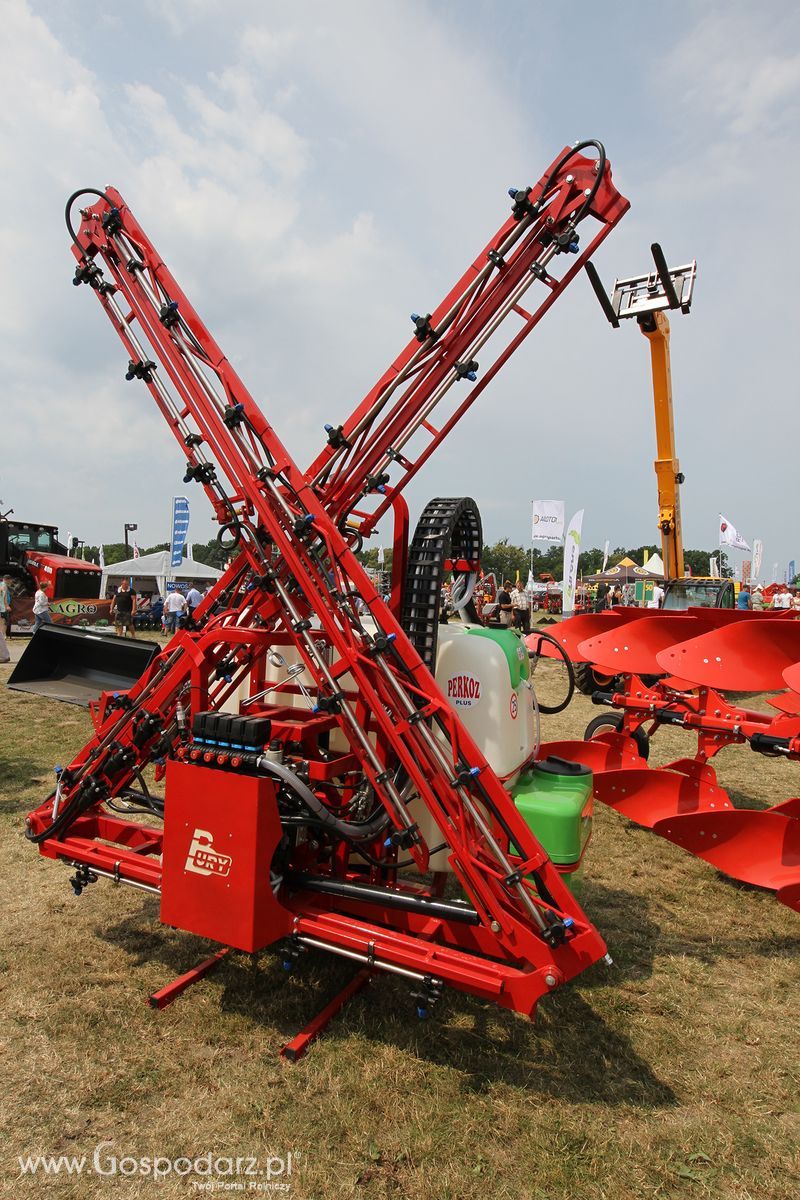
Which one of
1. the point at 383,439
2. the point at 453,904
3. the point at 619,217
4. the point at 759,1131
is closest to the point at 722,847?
the point at 759,1131

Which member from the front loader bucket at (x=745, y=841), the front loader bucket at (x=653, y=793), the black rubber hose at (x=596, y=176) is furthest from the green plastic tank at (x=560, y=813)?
the black rubber hose at (x=596, y=176)

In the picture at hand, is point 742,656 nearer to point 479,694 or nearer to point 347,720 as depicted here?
point 479,694

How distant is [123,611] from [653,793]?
55.0 ft

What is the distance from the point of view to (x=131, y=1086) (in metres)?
2.50

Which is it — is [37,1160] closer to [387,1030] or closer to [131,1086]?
[131,1086]

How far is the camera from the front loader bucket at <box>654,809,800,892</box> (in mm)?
4324

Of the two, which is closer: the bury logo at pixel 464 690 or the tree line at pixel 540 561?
the bury logo at pixel 464 690

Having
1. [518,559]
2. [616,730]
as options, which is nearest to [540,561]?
[518,559]

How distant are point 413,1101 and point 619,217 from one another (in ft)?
11.2

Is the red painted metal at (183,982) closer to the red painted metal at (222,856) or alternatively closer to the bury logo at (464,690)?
the red painted metal at (222,856)

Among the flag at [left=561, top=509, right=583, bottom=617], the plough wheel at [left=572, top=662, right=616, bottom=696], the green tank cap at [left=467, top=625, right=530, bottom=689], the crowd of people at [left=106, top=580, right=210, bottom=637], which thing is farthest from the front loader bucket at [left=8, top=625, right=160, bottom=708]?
the flag at [left=561, top=509, right=583, bottom=617]

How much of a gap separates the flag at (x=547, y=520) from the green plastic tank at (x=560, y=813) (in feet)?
60.9

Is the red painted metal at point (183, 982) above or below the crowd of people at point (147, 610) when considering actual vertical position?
below

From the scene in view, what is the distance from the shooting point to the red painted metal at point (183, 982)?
297 cm
